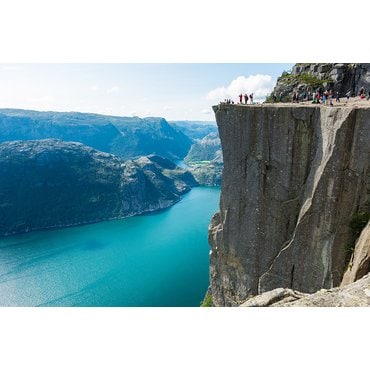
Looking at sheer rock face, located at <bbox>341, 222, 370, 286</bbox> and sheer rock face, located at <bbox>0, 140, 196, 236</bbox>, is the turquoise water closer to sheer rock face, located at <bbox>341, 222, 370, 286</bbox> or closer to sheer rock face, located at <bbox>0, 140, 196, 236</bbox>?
→ sheer rock face, located at <bbox>0, 140, 196, 236</bbox>

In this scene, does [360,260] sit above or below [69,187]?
above

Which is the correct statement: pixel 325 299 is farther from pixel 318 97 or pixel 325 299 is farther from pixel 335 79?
pixel 335 79

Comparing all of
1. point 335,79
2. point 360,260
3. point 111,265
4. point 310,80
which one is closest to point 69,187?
point 111,265

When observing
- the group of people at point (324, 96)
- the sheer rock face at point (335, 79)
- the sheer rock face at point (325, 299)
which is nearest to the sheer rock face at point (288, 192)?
the group of people at point (324, 96)

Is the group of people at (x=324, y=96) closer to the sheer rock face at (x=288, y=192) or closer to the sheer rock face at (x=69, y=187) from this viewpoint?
the sheer rock face at (x=288, y=192)

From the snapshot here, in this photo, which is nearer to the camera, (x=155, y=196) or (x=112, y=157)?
(x=155, y=196)

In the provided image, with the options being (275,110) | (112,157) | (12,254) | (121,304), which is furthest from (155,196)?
(275,110)

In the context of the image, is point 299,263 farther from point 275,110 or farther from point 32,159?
point 32,159
